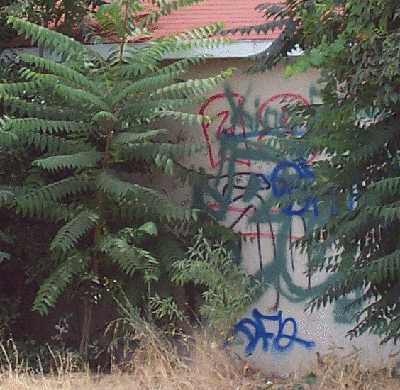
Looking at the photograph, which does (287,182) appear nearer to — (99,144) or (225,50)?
(225,50)

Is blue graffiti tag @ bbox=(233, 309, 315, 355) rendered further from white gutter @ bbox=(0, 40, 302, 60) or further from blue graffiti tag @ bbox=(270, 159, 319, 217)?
white gutter @ bbox=(0, 40, 302, 60)

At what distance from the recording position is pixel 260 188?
8805 millimetres

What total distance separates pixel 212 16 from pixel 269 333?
3.11m

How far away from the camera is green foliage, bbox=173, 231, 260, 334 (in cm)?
746

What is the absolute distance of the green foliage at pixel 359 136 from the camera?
17.5 ft

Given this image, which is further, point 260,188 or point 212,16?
point 212,16

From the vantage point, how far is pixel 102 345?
28.2 feet

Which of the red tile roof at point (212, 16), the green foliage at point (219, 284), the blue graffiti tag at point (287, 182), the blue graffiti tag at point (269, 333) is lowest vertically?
the blue graffiti tag at point (269, 333)

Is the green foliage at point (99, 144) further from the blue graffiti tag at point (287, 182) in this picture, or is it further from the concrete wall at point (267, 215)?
the blue graffiti tag at point (287, 182)

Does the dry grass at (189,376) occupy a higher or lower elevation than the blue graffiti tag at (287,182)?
lower

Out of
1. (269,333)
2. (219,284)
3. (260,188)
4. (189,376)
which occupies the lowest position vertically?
(269,333)

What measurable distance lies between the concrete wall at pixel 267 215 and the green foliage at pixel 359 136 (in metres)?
2.29

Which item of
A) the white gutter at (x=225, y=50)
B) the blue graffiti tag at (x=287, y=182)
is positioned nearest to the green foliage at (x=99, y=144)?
the white gutter at (x=225, y=50)

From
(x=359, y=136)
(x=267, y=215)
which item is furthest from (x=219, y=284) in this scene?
(x=359, y=136)
